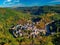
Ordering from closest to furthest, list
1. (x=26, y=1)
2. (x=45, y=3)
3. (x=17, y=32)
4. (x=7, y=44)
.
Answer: (x=7, y=44), (x=17, y=32), (x=26, y=1), (x=45, y=3)

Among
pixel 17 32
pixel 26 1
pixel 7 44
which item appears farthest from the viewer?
pixel 26 1

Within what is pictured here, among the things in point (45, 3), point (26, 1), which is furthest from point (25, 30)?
point (45, 3)

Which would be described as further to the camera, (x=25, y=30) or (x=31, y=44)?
(x=25, y=30)

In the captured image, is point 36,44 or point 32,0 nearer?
point 36,44

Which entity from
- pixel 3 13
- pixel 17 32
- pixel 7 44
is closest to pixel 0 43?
pixel 7 44

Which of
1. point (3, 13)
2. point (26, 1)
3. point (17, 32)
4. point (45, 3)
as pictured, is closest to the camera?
point (17, 32)

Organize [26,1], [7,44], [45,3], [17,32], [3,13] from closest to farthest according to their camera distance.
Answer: [7,44] → [17,32] → [3,13] → [26,1] → [45,3]

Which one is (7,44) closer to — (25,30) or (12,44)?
(12,44)

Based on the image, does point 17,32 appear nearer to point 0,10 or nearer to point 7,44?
point 7,44
